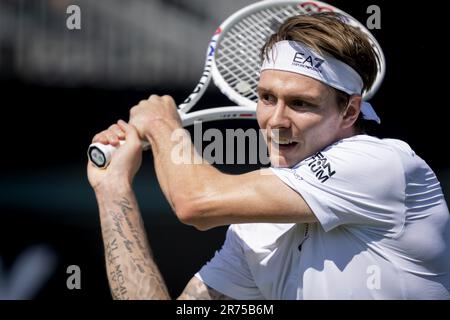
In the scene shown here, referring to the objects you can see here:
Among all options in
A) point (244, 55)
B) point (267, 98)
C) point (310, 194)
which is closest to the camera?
point (310, 194)

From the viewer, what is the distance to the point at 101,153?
2885 mm

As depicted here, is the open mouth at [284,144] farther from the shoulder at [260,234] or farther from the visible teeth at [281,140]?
the shoulder at [260,234]

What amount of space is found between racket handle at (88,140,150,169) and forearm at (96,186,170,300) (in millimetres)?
94

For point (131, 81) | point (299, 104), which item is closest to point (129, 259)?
point (299, 104)

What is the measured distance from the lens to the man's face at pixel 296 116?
→ 269 cm


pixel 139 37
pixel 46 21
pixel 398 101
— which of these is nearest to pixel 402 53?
pixel 398 101

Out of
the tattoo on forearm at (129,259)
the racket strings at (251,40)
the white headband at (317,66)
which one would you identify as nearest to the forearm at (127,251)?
the tattoo on forearm at (129,259)

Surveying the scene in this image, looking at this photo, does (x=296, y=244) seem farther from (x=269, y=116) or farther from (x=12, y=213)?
(x=12, y=213)

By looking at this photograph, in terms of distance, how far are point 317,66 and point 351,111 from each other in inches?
7.8

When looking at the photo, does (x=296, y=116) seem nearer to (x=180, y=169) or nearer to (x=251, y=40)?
(x=180, y=169)

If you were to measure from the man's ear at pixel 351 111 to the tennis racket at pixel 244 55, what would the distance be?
0.31m

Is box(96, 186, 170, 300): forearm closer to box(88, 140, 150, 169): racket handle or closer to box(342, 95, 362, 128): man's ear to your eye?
box(88, 140, 150, 169): racket handle

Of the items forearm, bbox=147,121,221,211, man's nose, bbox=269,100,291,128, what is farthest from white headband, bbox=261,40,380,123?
forearm, bbox=147,121,221,211

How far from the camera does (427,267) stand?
8.66 ft
